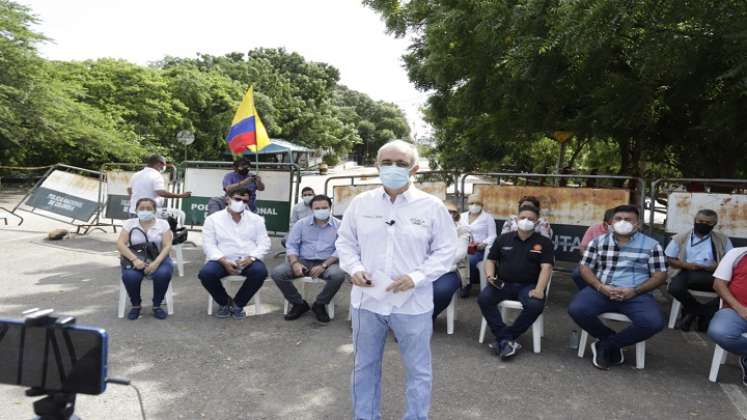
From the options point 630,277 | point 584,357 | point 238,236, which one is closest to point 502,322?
point 584,357

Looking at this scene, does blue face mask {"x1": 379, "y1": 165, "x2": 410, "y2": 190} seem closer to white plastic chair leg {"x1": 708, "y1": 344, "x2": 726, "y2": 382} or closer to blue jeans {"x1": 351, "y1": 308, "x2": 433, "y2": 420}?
blue jeans {"x1": 351, "y1": 308, "x2": 433, "y2": 420}

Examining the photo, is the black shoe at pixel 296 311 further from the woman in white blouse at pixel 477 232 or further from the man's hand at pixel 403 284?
the man's hand at pixel 403 284

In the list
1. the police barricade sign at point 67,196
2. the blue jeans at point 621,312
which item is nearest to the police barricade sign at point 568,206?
the blue jeans at point 621,312

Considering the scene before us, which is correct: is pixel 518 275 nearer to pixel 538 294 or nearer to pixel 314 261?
pixel 538 294

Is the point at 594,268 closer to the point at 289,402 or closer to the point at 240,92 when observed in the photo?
the point at 289,402

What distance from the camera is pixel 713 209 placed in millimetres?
7188

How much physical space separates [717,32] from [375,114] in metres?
92.8

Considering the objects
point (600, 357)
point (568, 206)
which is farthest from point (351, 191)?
point (600, 357)

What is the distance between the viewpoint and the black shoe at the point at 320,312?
617 cm

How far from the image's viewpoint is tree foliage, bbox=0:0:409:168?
19.5 metres

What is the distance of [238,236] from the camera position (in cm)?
644

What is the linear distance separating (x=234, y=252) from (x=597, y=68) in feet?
17.5

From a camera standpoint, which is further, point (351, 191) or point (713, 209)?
point (351, 191)

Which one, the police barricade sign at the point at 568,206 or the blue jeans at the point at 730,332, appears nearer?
the blue jeans at the point at 730,332
